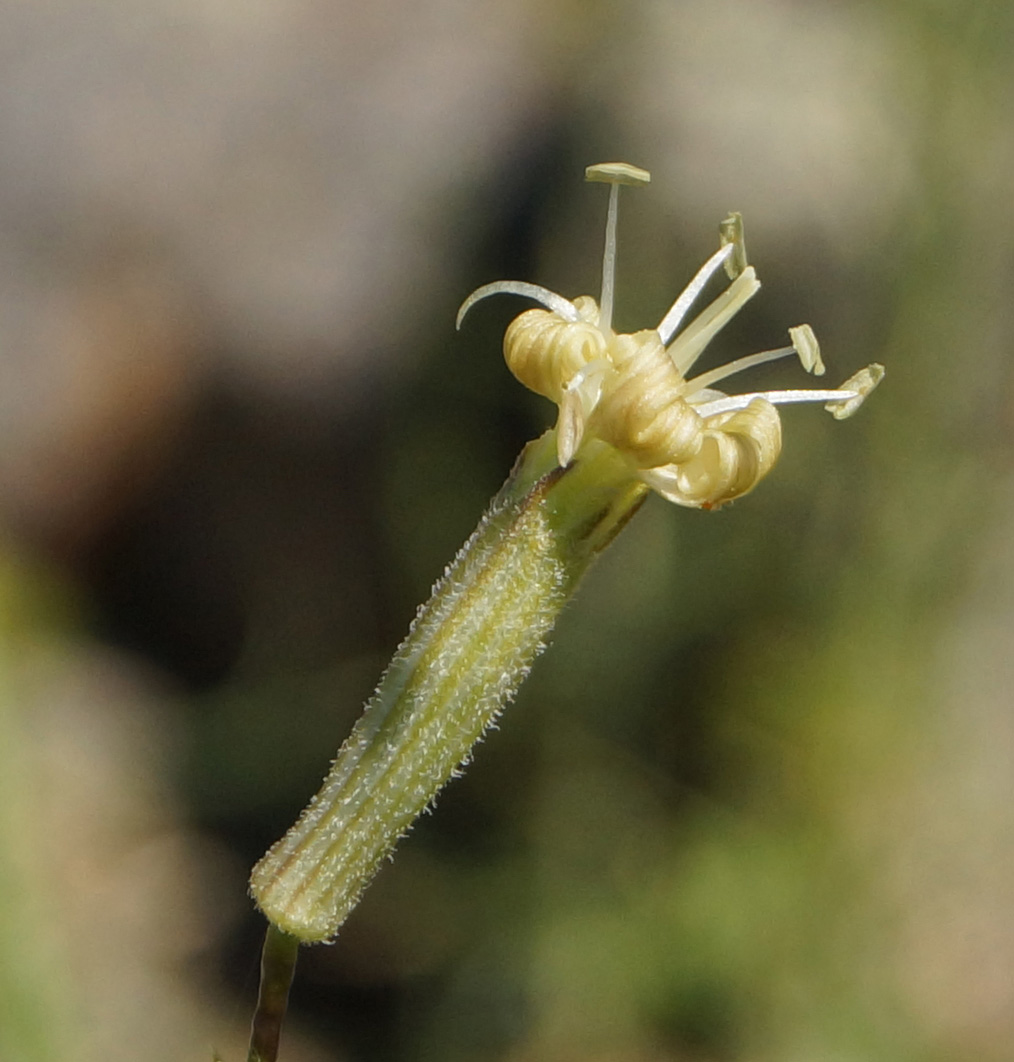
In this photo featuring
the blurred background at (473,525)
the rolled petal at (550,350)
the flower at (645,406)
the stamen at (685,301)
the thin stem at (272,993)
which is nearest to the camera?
the thin stem at (272,993)

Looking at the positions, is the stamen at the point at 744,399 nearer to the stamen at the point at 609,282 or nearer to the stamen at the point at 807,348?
the stamen at the point at 807,348

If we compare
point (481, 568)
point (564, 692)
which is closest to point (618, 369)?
point (481, 568)

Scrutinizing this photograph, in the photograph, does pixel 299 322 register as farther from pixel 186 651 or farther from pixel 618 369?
pixel 618 369

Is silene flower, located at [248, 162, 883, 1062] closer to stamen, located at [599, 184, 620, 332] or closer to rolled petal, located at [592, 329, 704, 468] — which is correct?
rolled petal, located at [592, 329, 704, 468]

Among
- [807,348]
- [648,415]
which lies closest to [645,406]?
[648,415]

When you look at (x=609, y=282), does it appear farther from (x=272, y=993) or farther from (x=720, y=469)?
(x=272, y=993)

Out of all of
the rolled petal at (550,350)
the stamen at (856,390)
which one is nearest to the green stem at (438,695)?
the rolled petal at (550,350)

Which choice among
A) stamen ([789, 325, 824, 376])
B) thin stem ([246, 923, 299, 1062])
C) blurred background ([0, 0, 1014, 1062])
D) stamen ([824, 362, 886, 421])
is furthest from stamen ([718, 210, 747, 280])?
blurred background ([0, 0, 1014, 1062])
